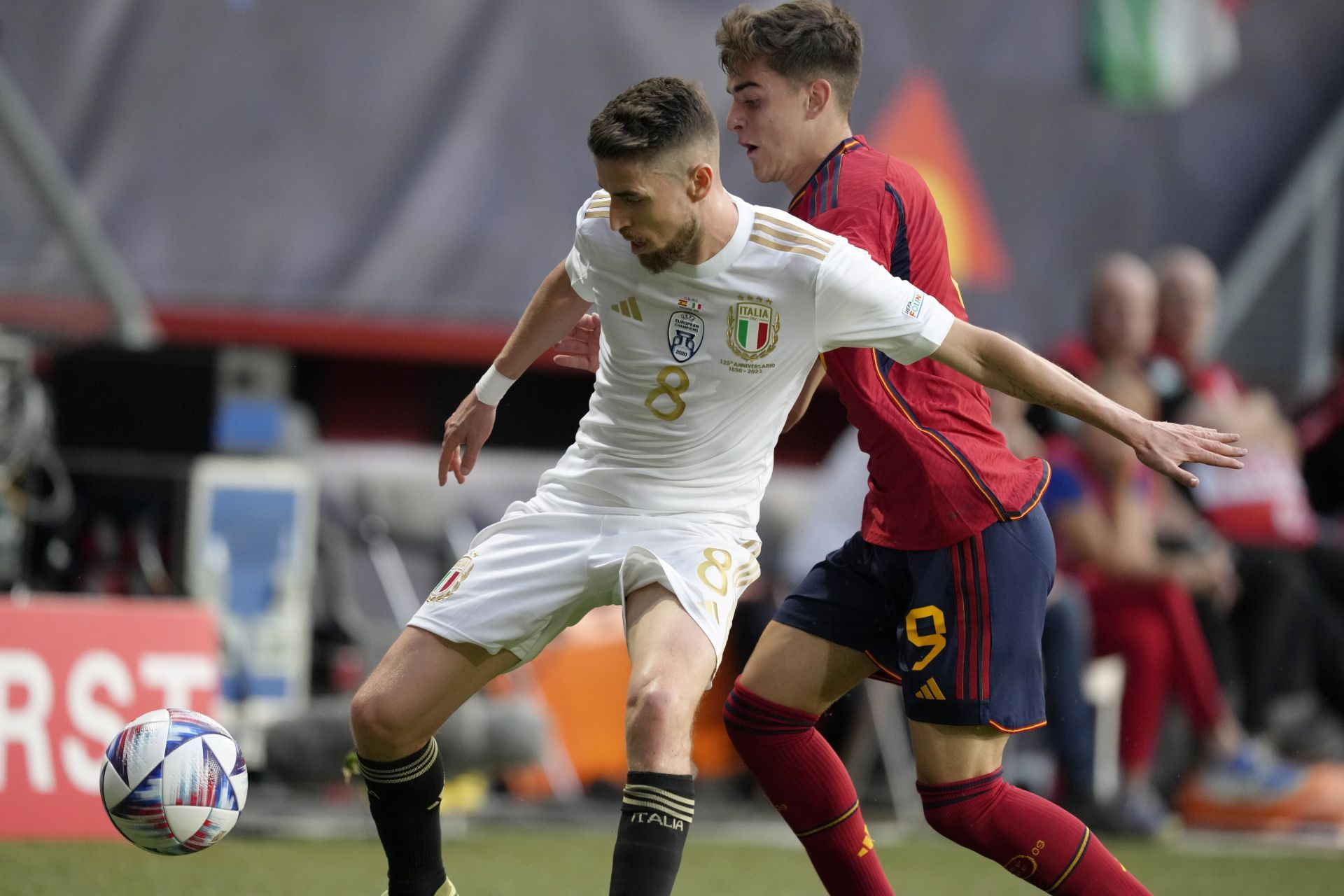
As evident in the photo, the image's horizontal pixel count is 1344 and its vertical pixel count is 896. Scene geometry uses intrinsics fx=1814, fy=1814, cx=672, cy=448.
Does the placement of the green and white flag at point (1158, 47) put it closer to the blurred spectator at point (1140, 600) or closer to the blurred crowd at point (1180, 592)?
Result: the blurred crowd at point (1180, 592)

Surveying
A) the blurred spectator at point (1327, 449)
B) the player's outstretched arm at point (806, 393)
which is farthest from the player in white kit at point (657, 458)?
the blurred spectator at point (1327, 449)

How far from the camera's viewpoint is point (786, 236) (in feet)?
12.6

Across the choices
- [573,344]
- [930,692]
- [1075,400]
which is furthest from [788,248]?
[930,692]

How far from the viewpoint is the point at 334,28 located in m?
8.98

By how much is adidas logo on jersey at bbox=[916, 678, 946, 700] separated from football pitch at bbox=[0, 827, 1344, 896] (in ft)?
6.65

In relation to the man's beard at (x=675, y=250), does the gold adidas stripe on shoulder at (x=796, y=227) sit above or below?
above

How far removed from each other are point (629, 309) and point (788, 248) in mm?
383

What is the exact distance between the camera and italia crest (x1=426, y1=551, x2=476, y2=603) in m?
4.02

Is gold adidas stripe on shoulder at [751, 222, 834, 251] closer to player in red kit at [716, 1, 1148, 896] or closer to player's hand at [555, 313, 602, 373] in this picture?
player in red kit at [716, 1, 1148, 896]

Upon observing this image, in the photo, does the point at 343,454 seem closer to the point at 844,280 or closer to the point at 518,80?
the point at 518,80

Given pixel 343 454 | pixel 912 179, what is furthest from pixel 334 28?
pixel 912 179

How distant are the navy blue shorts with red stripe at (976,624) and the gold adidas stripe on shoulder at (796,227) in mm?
759

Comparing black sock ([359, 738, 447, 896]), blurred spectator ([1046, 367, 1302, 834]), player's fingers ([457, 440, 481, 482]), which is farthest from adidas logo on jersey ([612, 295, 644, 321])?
blurred spectator ([1046, 367, 1302, 834])

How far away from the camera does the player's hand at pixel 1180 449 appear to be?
362 cm
